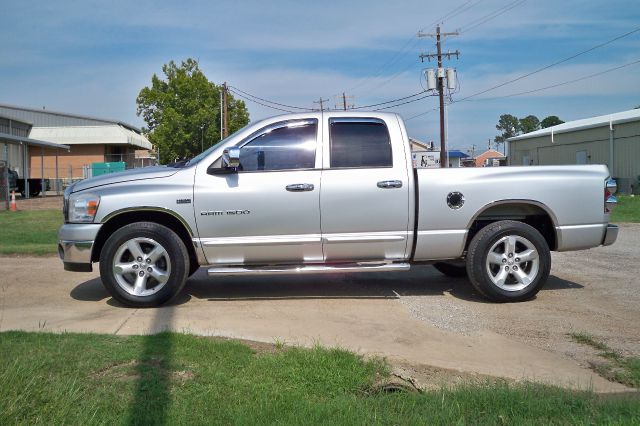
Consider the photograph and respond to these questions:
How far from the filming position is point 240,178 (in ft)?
20.9

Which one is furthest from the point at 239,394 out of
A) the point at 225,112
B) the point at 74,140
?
the point at 74,140

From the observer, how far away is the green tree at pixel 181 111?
43875 mm

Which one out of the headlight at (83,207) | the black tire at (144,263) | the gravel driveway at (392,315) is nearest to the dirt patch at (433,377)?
the gravel driveway at (392,315)

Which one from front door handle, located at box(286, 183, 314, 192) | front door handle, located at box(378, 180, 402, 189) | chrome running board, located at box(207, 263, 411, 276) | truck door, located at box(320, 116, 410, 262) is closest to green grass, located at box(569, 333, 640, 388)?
chrome running board, located at box(207, 263, 411, 276)

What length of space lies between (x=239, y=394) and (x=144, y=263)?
9.46 feet

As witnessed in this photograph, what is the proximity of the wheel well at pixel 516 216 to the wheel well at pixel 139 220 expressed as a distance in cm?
312

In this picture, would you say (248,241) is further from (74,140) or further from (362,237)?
(74,140)

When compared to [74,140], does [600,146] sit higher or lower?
lower

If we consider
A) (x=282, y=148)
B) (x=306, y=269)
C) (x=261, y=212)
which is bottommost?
(x=306, y=269)

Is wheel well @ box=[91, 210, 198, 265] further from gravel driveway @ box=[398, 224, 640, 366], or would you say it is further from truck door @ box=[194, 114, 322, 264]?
gravel driveway @ box=[398, 224, 640, 366]

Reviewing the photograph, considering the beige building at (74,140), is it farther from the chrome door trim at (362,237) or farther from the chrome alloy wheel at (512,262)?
the chrome alloy wheel at (512,262)

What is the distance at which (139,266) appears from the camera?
6316mm

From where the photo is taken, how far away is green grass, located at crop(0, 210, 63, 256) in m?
10.1

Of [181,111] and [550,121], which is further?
[550,121]
